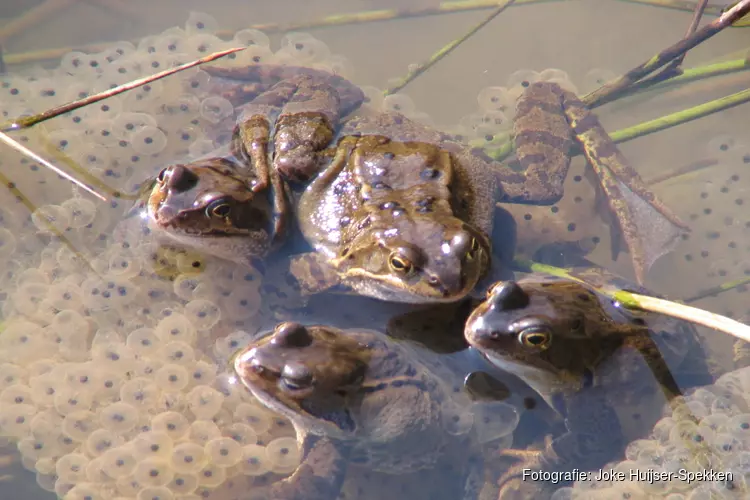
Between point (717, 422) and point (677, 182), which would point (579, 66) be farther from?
point (717, 422)

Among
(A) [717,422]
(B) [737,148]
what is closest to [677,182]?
(B) [737,148]

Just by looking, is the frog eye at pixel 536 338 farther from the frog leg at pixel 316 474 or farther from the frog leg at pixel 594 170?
the frog leg at pixel 594 170

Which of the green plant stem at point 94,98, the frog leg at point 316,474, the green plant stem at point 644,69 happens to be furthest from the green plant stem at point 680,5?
the frog leg at point 316,474

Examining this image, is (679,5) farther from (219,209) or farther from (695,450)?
(219,209)

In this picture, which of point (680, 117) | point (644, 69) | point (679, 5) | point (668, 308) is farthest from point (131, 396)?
point (679, 5)

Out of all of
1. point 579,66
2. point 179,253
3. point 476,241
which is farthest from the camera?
point 579,66
